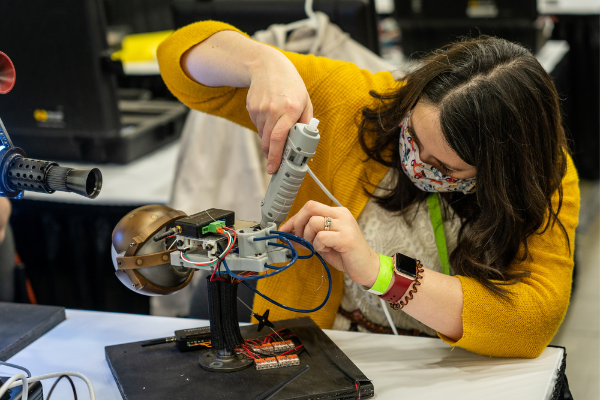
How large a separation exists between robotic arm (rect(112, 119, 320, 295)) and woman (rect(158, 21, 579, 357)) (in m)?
0.04

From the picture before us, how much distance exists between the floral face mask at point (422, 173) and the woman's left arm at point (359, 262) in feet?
0.52

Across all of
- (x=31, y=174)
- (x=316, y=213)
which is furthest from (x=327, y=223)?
(x=31, y=174)

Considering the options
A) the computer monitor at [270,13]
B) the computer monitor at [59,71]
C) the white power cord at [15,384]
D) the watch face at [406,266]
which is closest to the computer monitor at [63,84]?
the computer monitor at [59,71]

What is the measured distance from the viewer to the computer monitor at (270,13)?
68.4 inches

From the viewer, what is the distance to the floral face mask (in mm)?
980

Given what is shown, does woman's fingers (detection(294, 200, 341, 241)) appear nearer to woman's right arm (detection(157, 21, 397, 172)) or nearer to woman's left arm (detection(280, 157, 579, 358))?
woman's left arm (detection(280, 157, 579, 358))

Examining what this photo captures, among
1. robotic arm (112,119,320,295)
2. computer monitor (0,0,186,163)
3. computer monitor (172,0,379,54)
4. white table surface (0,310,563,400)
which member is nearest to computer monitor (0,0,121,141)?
computer monitor (0,0,186,163)

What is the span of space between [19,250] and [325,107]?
1151 millimetres

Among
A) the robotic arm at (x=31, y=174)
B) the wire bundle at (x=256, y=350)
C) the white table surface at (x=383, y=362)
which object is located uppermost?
the robotic arm at (x=31, y=174)

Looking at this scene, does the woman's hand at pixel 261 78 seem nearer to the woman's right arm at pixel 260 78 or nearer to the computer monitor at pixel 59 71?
the woman's right arm at pixel 260 78

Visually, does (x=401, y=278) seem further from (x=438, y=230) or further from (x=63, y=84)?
(x=63, y=84)

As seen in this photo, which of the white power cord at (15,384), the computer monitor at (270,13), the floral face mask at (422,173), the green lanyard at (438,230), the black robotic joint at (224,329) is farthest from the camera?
the computer monitor at (270,13)

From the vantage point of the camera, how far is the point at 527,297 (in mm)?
941

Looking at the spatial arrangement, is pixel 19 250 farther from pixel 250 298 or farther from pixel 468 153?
pixel 468 153
